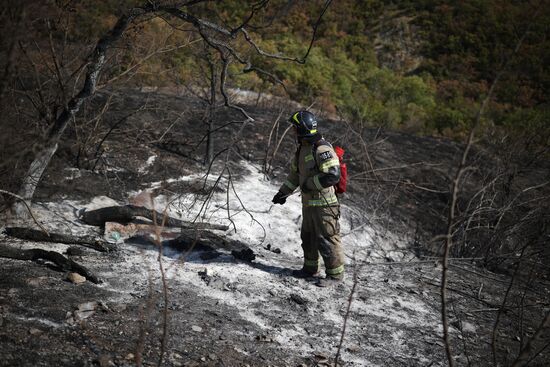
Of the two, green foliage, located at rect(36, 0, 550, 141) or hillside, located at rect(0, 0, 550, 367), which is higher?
green foliage, located at rect(36, 0, 550, 141)

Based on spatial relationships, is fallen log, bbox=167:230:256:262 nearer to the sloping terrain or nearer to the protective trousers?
the sloping terrain

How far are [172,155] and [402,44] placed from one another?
15.4m

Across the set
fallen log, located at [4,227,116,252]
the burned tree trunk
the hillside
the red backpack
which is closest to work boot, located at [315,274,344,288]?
the hillside

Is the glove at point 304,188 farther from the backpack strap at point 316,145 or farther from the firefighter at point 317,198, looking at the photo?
the backpack strap at point 316,145

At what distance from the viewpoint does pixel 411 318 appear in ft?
15.6

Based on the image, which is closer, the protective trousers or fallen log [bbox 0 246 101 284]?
fallen log [bbox 0 246 101 284]

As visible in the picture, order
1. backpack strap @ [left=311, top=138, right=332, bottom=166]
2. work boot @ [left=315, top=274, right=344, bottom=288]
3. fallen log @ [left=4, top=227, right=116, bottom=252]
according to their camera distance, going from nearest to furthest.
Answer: fallen log @ [left=4, top=227, right=116, bottom=252] < backpack strap @ [left=311, top=138, right=332, bottom=166] < work boot @ [left=315, top=274, right=344, bottom=288]

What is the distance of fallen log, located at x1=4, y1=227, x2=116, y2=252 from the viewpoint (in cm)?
475

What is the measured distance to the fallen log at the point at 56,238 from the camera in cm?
475

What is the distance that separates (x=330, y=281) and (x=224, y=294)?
1.22 metres

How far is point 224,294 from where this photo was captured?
14.9 feet

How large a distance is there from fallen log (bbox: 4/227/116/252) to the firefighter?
2.05 meters

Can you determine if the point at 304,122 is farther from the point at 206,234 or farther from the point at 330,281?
the point at 206,234

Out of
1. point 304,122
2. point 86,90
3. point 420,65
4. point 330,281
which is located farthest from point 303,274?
point 420,65
